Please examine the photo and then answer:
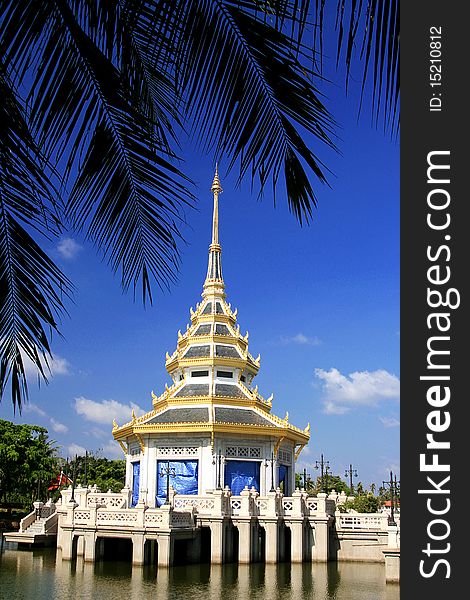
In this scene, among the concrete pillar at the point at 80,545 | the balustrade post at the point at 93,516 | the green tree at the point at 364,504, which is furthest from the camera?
the green tree at the point at 364,504

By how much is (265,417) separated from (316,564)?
7342mm

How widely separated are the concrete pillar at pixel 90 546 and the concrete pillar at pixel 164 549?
2961 mm

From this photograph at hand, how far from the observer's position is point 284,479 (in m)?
33.1

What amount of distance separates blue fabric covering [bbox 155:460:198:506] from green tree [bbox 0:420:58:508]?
11740 mm

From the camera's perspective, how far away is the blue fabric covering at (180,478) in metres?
30.8

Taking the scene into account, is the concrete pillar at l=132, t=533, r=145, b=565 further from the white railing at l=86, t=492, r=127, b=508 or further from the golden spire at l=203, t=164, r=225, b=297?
the golden spire at l=203, t=164, r=225, b=297

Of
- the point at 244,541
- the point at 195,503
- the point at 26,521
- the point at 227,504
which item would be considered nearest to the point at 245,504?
the point at 227,504

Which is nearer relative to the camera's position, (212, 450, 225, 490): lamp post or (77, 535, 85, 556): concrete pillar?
(77, 535, 85, 556): concrete pillar

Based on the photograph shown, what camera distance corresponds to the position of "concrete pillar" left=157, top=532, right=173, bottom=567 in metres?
24.1

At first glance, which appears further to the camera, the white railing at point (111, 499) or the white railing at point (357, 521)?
the white railing at point (111, 499)

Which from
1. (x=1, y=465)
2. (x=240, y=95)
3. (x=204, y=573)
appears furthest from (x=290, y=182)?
(x=1, y=465)

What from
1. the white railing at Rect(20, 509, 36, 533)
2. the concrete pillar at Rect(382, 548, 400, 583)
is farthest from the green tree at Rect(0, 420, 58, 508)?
the concrete pillar at Rect(382, 548, 400, 583)

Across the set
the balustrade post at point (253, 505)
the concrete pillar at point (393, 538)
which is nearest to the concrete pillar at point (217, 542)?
the balustrade post at point (253, 505)

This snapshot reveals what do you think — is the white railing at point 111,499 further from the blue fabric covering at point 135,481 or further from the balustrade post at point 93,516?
the balustrade post at point 93,516
